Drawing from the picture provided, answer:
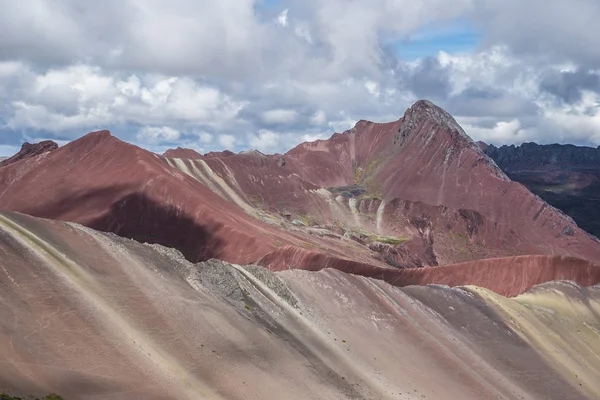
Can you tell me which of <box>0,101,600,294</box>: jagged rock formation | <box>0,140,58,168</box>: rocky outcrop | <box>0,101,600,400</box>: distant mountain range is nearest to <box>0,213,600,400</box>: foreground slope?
<box>0,101,600,400</box>: distant mountain range

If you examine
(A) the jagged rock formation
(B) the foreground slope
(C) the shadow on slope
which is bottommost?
(B) the foreground slope

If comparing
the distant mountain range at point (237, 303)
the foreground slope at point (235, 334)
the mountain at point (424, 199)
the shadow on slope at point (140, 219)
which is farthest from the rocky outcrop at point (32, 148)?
the foreground slope at point (235, 334)

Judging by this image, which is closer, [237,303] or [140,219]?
[237,303]

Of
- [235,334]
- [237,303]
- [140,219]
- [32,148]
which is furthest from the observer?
[32,148]

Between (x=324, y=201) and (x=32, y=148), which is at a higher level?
(x=324, y=201)

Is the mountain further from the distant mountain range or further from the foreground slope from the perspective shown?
the foreground slope

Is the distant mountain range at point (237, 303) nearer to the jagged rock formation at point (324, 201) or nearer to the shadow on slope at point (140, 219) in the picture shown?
the shadow on slope at point (140, 219)

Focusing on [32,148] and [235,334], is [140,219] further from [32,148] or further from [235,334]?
[32,148]

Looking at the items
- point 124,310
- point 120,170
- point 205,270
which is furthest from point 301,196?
point 124,310

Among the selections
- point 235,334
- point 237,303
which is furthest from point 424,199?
point 235,334
